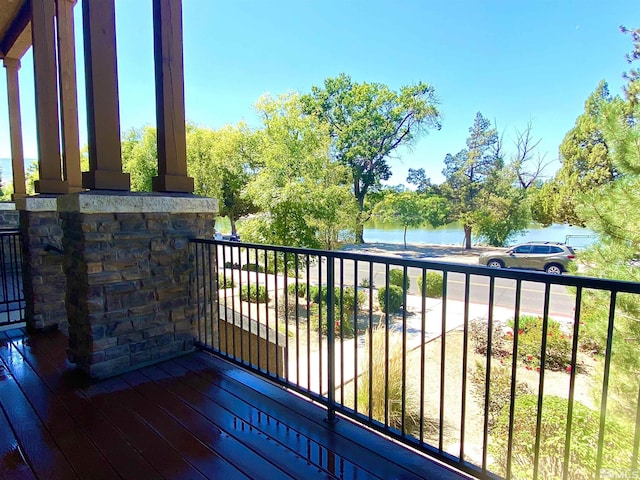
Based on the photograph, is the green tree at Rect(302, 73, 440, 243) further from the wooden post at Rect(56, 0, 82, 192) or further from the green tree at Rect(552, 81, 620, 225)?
the wooden post at Rect(56, 0, 82, 192)

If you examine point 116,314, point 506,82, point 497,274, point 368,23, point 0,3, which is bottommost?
point 116,314

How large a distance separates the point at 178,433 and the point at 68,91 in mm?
3612

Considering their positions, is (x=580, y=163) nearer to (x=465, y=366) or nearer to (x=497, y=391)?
(x=497, y=391)

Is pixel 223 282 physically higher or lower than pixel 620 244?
lower

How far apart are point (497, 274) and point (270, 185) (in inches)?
361

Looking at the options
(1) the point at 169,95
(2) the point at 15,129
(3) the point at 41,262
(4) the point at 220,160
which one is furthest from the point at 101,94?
(4) the point at 220,160

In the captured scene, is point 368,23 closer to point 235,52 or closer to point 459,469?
point 235,52

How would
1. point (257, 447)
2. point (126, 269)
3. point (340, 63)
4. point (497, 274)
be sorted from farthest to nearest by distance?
point (340, 63)
point (126, 269)
point (257, 447)
point (497, 274)

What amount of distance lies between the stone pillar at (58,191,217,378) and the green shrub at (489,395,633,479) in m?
3.12

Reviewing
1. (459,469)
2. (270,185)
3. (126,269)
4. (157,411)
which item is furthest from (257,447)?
(270,185)

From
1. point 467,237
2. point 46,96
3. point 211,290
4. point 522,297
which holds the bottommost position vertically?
point 522,297

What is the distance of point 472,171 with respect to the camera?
935 inches

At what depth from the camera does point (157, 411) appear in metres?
2.10

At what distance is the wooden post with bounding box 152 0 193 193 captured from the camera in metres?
2.82
